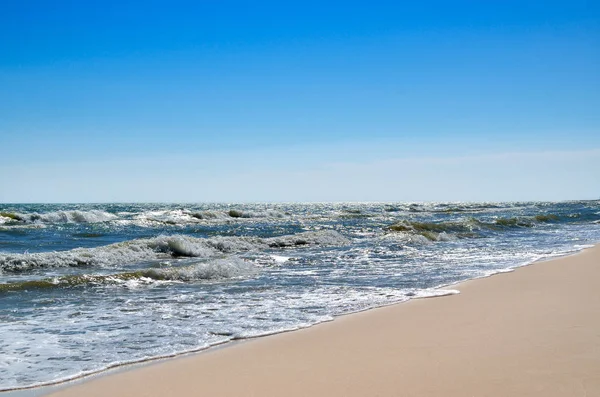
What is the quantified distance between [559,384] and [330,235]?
57.7 ft

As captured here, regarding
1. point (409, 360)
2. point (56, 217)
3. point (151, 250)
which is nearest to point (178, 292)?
point (409, 360)

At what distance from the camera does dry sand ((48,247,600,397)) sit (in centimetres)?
357

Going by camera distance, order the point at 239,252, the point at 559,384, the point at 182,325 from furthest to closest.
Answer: the point at 239,252, the point at 182,325, the point at 559,384

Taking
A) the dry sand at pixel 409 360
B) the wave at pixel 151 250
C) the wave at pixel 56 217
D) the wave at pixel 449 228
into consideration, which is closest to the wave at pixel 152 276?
the wave at pixel 151 250

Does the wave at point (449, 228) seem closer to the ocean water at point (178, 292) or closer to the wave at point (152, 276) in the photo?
the ocean water at point (178, 292)

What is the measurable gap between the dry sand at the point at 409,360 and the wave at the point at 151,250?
8710 mm

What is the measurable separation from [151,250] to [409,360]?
40.0 feet

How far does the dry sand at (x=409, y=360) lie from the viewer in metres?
3.57

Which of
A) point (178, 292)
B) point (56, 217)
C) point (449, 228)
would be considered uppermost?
point (56, 217)

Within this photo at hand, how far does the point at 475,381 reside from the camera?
11.8 ft

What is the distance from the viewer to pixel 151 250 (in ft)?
50.2

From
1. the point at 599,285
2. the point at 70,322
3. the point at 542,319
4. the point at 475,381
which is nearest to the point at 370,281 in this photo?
the point at 599,285

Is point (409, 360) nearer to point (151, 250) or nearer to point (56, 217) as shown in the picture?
point (151, 250)

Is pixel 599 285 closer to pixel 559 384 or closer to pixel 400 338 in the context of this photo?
pixel 400 338
